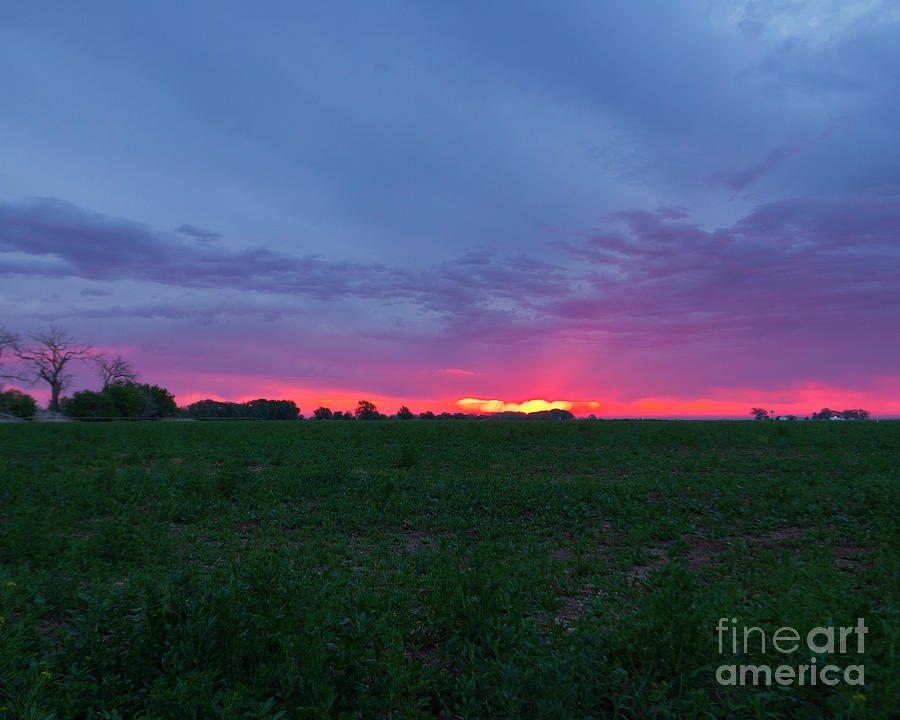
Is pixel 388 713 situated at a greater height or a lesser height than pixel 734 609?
lesser

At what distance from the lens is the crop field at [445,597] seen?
154 inches

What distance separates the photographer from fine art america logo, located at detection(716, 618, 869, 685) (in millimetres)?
3918

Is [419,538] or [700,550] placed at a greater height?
[700,550]

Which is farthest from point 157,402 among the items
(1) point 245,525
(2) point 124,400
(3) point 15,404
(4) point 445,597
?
(4) point 445,597

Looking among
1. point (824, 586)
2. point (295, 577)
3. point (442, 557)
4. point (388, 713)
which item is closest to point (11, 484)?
point (295, 577)

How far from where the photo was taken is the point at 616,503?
1073cm

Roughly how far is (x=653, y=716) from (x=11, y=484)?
1420cm

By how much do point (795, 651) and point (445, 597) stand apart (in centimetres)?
296

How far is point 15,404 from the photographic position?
6819 centimetres

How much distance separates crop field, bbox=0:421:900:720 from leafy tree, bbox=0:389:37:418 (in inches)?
2801

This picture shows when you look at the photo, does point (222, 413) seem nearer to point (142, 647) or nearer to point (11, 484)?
point (11, 484)

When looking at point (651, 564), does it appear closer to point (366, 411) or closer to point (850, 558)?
point (850, 558)

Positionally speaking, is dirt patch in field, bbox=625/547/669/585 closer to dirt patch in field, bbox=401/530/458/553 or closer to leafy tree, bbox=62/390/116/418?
dirt patch in field, bbox=401/530/458/553

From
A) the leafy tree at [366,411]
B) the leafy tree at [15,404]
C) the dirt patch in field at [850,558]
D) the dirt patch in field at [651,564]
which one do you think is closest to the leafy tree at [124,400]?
the leafy tree at [15,404]
